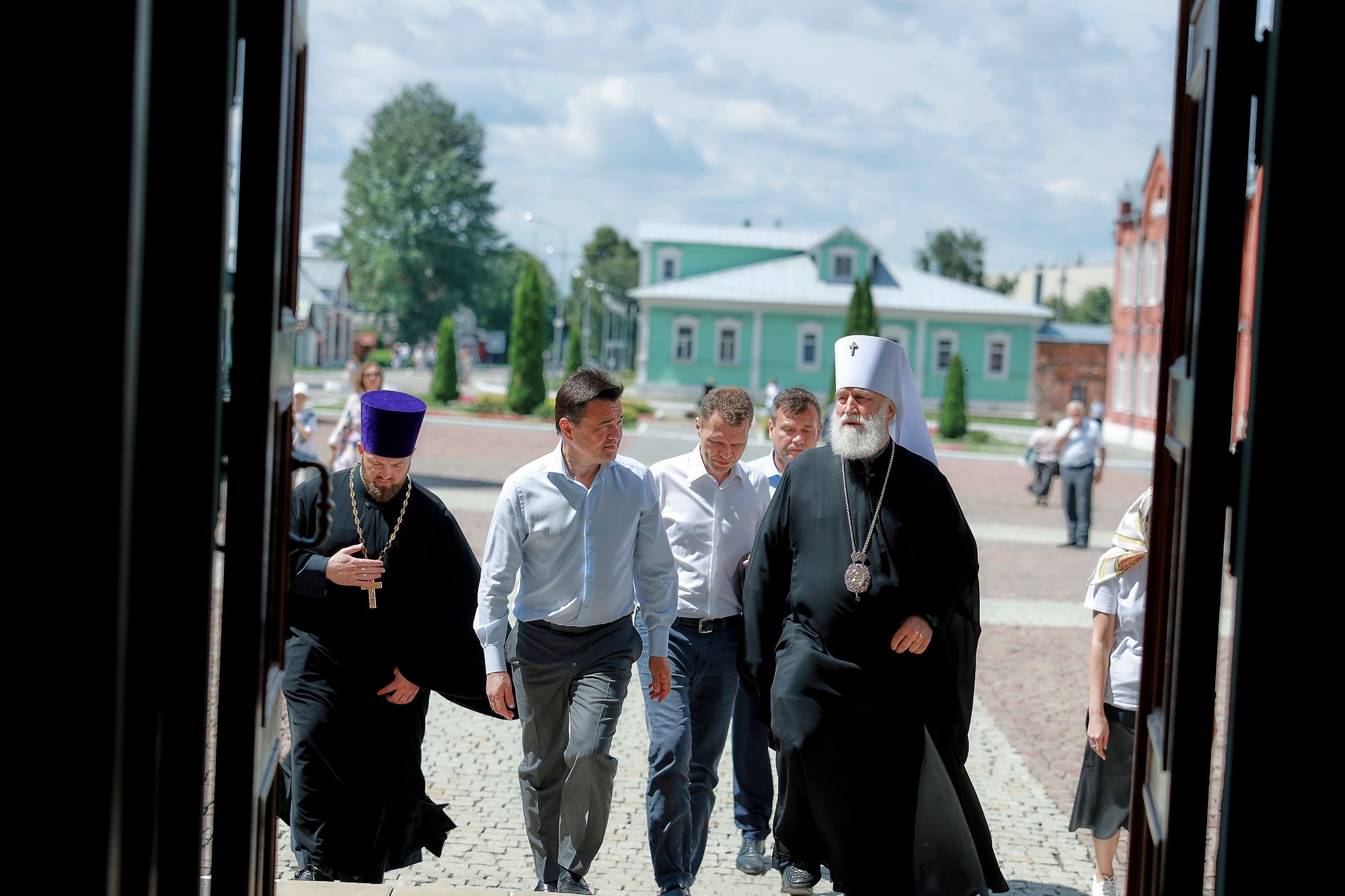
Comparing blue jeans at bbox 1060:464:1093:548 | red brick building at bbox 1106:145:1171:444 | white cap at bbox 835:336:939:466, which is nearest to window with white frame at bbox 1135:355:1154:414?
red brick building at bbox 1106:145:1171:444

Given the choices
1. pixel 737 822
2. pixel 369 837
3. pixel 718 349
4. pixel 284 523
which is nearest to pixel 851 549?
pixel 737 822

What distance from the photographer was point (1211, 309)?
7.82ft

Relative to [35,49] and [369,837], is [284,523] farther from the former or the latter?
[369,837]

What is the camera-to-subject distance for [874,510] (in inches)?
181

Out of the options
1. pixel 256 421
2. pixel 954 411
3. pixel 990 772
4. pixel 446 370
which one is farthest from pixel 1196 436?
pixel 446 370

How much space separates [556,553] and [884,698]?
1.23 meters

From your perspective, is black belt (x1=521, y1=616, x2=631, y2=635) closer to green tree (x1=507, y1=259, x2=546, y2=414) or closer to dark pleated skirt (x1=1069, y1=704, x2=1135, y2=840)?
dark pleated skirt (x1=1069, y1=704, x2=1135, y2=840)

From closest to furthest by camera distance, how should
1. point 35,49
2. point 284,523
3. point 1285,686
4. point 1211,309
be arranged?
point 35,49 < point 1285,686 < point 1211,309 < point 284,523

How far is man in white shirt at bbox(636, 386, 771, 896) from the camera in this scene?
5141 millimetres

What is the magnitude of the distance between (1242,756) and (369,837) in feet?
10.3

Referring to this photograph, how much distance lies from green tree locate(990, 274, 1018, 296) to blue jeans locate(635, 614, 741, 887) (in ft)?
320

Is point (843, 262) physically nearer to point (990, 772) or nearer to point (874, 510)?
point (990, 772)

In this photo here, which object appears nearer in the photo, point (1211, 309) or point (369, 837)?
point (1211, 309)

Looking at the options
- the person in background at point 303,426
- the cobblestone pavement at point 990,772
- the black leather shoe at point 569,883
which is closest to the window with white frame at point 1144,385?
the cobblestone pavement at point 990,772
